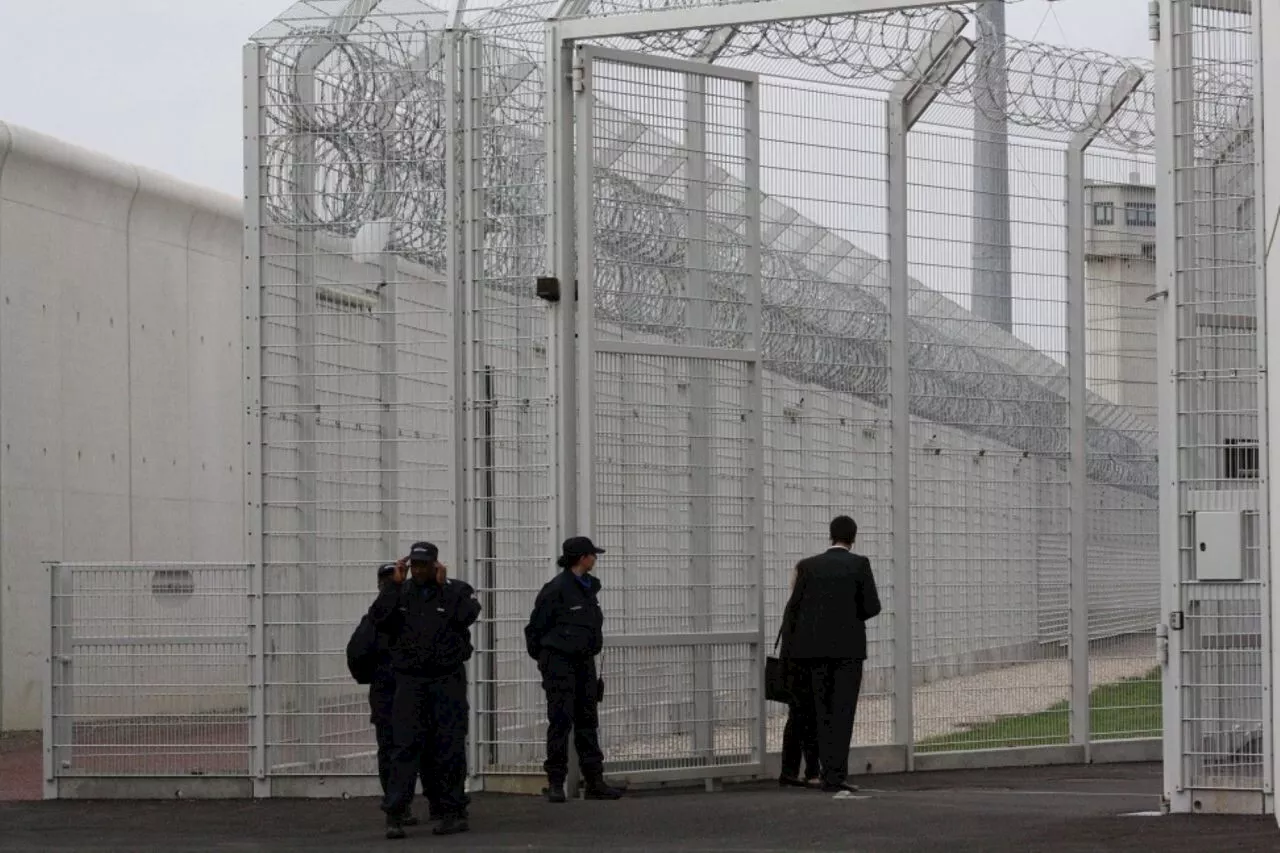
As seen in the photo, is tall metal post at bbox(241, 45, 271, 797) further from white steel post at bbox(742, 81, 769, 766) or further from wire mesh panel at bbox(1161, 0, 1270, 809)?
wire mesh panel at bbox(1161, 0, 1270, 809)

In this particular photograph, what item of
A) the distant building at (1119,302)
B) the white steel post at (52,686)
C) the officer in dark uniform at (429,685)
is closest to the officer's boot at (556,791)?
the officer in dark uniform at (429,685)

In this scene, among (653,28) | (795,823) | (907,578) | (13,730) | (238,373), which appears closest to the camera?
(795,823)

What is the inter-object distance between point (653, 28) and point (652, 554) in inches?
109

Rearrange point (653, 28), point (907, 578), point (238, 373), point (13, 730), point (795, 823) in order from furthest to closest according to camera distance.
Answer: point (238, 373) → point (13, 730) → point (907, 578) → point (653, 28) → point (795, 823)

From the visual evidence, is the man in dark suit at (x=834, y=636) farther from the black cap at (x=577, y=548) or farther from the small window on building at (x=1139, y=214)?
the small window on building at (x=1139, y=214)

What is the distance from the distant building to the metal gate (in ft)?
10.1

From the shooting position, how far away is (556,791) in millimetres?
11641

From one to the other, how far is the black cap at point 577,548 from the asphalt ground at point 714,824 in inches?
48.3

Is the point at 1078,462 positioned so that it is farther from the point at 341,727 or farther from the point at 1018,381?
the point at 341,727

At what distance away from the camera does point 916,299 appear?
14000 millimetres

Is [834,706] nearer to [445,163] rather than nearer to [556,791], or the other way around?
[556,791]

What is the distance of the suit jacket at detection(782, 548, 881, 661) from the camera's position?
12.3 metres

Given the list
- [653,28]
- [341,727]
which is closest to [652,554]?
[341,727]

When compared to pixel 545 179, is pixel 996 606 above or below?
below
